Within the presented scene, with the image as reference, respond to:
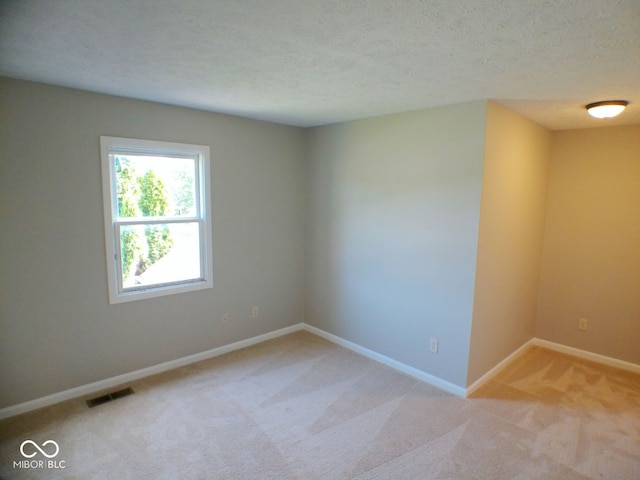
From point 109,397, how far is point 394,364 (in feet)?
8.35

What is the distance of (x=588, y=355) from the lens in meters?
3.87

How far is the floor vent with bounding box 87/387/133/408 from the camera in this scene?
2841 millimetres

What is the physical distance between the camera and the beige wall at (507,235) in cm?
296

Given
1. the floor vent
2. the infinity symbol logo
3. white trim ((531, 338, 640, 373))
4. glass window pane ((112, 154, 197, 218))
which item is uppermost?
glass window pane ((112, 154, 197, 218))

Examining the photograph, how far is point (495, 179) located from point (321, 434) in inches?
95.8

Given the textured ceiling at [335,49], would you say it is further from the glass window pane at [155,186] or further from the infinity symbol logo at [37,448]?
the infinity symbol logo at [37,448]

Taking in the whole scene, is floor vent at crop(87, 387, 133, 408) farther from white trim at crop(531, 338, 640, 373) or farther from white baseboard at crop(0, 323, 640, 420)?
white trim at crop(531, 338, 640, 373)

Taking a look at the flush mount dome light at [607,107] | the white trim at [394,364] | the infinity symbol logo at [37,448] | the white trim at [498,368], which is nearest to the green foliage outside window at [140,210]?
the infinity symbol logo at [37,448]

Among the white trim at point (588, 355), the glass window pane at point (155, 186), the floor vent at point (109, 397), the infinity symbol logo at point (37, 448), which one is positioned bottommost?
the infinity symbol logo at point (37, 448)

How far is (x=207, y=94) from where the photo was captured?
111 inches

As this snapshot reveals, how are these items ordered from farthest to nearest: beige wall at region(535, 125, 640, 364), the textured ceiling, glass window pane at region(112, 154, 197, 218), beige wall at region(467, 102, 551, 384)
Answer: beige wall at region(535, 125, 640, 364) < glass window pane at region(112, 154, 197, 218) < beige wall at region(467, 102, 551, 384) < the textured ceiling

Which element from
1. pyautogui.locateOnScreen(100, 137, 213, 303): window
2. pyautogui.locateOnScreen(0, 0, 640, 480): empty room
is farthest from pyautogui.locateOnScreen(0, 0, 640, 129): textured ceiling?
pyautogui.locateOnScreen(100, 137, 213, 303): window

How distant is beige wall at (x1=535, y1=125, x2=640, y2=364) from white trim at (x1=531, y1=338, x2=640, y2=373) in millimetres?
48

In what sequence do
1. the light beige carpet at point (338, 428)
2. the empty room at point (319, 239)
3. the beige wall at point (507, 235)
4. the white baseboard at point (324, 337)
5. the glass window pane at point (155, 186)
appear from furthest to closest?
the glass window pane at point (155, 186)
the beige wall at point (507, 235)
the white baseboard at point (324, 337)
the light beige carpet at point (338, 428)
the empty room at point (319, 239)
